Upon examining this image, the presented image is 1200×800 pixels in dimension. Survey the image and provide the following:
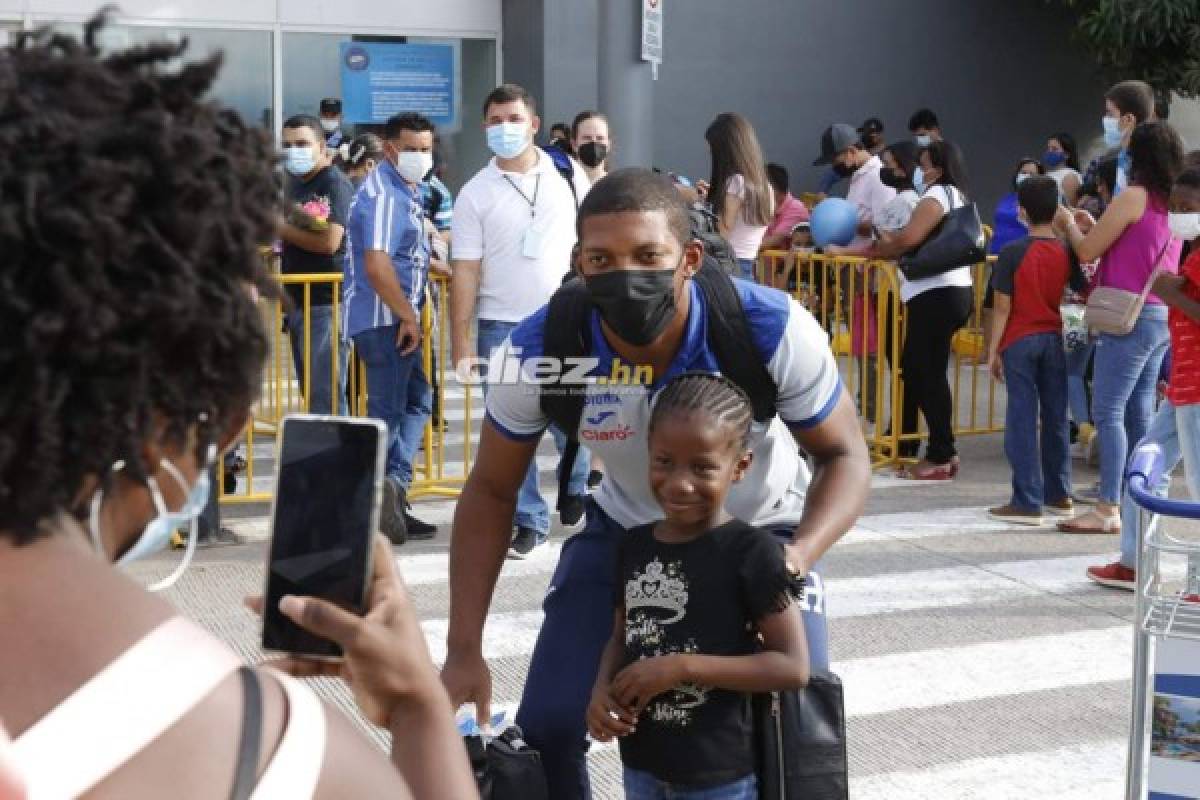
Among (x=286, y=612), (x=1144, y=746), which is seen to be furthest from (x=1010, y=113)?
(x=286, y=612)

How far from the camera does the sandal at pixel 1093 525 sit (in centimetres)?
891

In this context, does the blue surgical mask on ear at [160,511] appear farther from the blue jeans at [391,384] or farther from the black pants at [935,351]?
the black pants at [935,351]

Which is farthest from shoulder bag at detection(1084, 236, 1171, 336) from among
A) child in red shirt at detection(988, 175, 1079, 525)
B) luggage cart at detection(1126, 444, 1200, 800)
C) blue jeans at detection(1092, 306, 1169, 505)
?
luggage cart at detection(1126, 444, 1200, 800)

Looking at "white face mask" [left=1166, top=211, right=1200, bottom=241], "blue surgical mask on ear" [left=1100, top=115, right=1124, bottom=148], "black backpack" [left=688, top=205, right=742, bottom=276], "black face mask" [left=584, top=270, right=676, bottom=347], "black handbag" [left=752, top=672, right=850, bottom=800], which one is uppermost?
"blue surgical mask on ear" [left=1100, top=115, right=1124, bottom=148]

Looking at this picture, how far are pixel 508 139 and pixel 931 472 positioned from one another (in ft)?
11.2

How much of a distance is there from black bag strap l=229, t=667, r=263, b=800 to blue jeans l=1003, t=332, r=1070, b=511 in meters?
7.98

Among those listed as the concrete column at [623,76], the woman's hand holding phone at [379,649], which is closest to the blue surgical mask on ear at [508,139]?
the concrete column at [623,76]

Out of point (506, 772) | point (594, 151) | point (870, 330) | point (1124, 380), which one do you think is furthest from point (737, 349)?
point (870, 330)

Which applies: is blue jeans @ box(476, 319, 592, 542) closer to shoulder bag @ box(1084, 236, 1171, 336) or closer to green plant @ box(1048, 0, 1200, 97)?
shoulder bag @ box(1084, 236, 1171, 336)

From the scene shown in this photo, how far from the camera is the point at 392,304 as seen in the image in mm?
8711

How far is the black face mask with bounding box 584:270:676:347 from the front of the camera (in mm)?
3833

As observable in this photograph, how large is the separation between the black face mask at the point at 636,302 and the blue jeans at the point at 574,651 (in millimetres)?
462

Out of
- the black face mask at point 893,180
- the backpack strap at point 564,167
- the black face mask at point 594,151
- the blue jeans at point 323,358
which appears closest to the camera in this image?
the backpack strap at point 564,167

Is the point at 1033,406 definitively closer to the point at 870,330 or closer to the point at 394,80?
the point at 870,330
